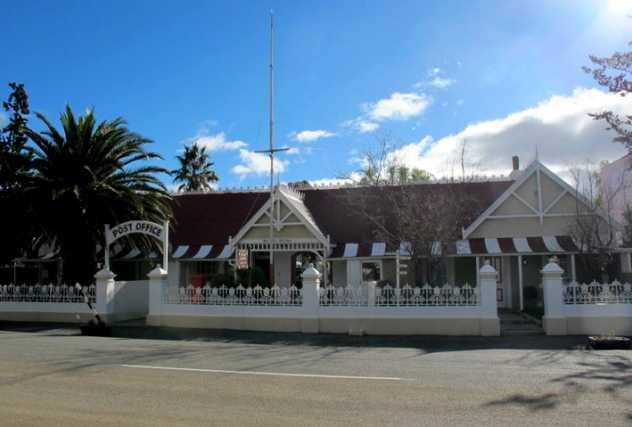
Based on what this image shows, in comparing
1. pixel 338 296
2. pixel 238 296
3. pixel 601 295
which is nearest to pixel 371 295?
pixel 338 296

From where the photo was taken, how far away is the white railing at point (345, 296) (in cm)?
1516

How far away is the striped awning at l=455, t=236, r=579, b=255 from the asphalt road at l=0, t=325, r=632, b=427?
270 inches

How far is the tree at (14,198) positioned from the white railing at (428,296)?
517 inches

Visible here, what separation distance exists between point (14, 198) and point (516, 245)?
59.2ft

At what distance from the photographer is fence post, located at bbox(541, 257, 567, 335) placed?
46.6 ft

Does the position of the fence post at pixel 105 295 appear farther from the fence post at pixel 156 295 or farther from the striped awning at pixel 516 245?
the striped awning at pixel 516 245

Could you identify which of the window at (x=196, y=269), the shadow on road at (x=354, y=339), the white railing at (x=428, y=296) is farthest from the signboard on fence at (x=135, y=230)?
the white railing at (x=428, y=296)

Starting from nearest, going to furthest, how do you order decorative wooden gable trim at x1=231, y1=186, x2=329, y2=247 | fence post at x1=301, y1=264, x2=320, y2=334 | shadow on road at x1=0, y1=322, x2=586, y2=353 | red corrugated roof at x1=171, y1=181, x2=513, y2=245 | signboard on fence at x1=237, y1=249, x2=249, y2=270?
1. shadow on road at x1=0, y1=322, x2=586, y2=353
2. fence post at x1=301, y1=264, x2=320, y2=334
3. signboard on fence at x1=237, y1=249, x2=249, y2=270
4. decorative wooden gable trim at x1=231, y1=186, x2=329, y2=247
5. red corrugated roof at x1=171, y1=181, x2=513, y2=245

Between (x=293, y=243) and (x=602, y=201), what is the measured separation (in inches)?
547

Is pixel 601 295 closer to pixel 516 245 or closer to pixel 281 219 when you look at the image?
pixel 516 245

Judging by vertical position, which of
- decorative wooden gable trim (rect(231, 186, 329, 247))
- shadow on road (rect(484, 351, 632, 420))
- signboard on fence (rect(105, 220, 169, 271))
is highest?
decorative wooden gable trim (rect(231, 186, 329, 247))

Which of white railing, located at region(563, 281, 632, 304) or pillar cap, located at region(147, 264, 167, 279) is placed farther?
pillar cap, located at region(147, 264, 167, 279)

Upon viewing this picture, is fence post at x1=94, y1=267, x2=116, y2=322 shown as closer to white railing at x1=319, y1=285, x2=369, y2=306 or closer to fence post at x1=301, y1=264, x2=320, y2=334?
fence post at x1=301, y1=264, x2=320, y2=334

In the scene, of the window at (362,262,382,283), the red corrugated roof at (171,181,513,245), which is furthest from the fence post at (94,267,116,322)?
the window at (362,262,382,283)
